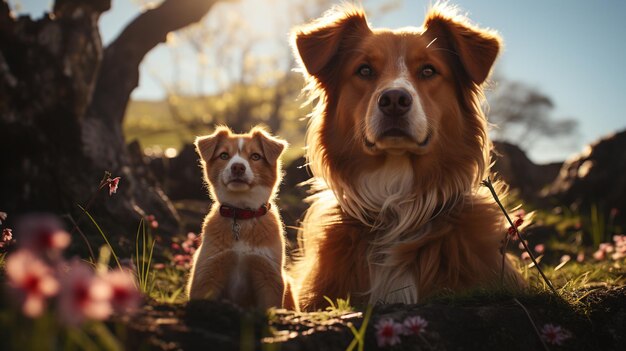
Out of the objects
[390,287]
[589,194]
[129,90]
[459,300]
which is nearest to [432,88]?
[390,287]

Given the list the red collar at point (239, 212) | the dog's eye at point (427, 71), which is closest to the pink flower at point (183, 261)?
the red collar at point (239, 212)

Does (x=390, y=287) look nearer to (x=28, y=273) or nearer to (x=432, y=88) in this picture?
(x=432, y=88)

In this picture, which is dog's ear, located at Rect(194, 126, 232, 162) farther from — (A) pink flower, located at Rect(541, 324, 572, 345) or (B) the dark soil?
(A) pink flower, located at Rect(541, 324, 572, 345)

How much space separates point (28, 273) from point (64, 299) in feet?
0.31

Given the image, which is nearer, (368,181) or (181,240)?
(368,181)

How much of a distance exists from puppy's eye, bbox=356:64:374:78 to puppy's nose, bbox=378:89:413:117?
0.57 m

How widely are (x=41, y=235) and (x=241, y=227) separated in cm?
265

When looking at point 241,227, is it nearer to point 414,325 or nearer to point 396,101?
point 396,101

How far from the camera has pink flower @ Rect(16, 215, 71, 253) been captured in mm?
1209

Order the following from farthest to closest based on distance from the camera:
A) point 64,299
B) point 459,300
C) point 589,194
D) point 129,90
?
point 589,194, point 129,90, point 459,300, point 64,299

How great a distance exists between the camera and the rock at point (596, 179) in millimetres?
10414

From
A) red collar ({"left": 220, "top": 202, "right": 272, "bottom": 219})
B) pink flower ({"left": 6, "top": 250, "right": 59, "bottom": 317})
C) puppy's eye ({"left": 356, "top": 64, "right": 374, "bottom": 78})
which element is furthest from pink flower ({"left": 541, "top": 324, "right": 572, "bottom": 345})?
pink flower ({"left": 6, "top": 250, "right": 59, "bottom": 317})

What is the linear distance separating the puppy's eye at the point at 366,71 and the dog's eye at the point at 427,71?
366mm

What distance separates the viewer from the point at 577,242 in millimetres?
8609
